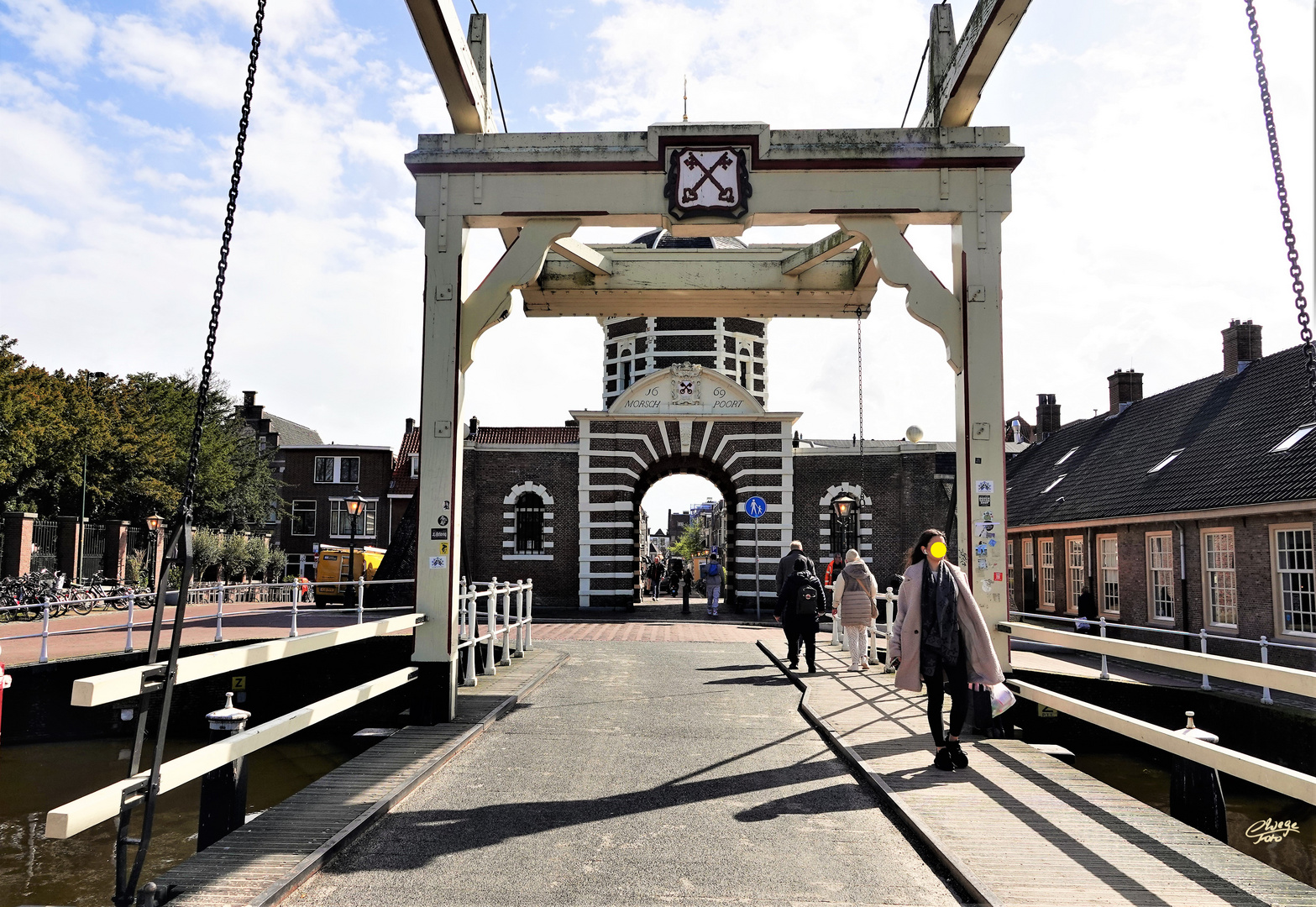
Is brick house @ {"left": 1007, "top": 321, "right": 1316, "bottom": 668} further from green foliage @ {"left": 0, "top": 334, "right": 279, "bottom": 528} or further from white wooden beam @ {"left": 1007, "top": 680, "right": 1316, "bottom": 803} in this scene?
green foliage @ {"left": 0, "top": 334, "right": 279, "bottom": 528}

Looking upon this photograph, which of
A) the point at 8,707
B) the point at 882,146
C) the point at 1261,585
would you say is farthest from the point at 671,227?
the point at 1261,585

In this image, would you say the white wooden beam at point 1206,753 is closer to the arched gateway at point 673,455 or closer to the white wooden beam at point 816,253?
the white wooden beam at point 816,253

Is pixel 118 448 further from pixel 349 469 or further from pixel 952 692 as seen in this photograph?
pixel 952 692

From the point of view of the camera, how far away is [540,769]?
6773 mm

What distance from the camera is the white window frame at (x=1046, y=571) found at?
25.7m

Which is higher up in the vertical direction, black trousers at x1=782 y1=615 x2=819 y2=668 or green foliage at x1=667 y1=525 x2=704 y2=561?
green foliage at x1=667 y1=525 x2=704 y2=561

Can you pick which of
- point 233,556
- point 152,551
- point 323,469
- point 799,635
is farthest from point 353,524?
point 323,469

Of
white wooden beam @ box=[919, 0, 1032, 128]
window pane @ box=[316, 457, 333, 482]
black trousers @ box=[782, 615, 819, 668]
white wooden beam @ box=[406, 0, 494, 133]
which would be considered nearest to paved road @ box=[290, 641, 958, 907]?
black trousers @ box=[782, 615, 819, 668]

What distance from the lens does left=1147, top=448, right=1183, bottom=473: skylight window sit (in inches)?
824

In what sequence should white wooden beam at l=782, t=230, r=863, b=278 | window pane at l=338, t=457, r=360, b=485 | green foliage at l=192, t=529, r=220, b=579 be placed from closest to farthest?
white wooden beam at l=782, t=230, r=863, b=278 → green foliage at l=192, t=529, r=220, b=579 → window pane at l=338, t=457, r=360, b=485

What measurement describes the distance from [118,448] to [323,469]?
13.7 meters

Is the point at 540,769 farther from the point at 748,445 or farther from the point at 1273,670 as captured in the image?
the point at 748,445

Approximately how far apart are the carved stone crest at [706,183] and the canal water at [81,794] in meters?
5.72

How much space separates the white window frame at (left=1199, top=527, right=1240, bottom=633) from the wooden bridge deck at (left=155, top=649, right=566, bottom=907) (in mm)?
15300
